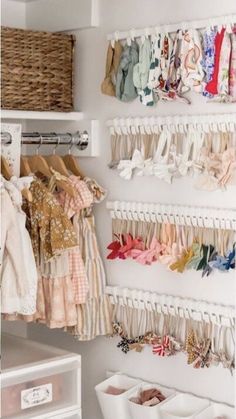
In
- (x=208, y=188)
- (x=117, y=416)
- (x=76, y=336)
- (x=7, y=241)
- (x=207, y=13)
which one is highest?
(x=207, y=13)

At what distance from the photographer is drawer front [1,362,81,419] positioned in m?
2.07

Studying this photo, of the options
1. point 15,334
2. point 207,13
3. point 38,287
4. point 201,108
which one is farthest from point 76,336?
point 207,13

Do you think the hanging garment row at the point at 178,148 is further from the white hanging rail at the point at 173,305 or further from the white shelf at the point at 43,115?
the white hanging rail at the point at 173,305

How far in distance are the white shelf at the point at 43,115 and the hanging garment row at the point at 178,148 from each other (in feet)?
0.42

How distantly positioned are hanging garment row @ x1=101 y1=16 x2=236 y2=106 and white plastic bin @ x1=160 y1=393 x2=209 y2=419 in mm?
812

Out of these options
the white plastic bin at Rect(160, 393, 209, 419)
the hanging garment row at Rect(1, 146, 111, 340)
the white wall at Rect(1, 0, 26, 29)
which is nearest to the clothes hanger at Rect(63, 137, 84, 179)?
the hanging garment row at Rect(1, 146, 111, 340)

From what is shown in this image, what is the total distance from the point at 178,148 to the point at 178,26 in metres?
0.33

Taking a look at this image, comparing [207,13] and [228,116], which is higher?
[207,13]

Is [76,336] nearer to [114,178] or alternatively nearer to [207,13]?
[114,178]

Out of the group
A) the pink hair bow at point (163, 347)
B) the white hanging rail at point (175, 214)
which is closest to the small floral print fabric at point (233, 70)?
the white hanging rail at point (175, 214)

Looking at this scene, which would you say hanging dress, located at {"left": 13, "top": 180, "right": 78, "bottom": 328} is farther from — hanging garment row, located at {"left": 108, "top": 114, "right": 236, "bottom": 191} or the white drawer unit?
hanging garment row, located at {"left": 108, "top": 114, "right": 236, "bottom": 191}

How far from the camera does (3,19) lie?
2479 mm

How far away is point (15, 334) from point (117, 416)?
1.73 ft

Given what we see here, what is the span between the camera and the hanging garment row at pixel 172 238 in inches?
79.2
